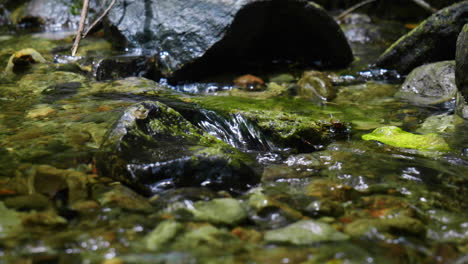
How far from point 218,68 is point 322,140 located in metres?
3.47

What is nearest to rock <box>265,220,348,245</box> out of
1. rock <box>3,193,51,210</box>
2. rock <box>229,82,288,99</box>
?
rock <box>3,193,51,210</box>

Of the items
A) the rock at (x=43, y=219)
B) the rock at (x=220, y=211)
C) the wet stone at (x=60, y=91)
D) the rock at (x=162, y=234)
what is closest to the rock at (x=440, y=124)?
the rock at (x=220, y=211)

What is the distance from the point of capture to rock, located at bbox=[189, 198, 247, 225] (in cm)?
240

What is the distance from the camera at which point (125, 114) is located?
126 inches

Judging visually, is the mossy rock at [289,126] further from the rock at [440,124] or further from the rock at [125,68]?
the rock at [125,68]

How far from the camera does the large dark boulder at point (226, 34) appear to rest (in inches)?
Answer: 261

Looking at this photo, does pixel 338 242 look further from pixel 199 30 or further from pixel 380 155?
pixel 199 30

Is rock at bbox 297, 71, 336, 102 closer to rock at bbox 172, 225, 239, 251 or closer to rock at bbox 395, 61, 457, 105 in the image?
Result: rock at bbox 395, 61, 457, 105

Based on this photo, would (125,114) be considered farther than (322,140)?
No

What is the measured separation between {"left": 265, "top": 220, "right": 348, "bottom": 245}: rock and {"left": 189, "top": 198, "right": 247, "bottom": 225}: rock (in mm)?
256

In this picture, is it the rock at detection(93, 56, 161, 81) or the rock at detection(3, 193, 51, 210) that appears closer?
the rock at detection(3, 193, 51, 210)

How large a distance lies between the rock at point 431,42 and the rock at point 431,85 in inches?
22.3

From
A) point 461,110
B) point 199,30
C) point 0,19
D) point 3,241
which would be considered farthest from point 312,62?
point 0,19

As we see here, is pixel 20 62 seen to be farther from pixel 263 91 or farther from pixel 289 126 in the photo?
pixel 289 126
